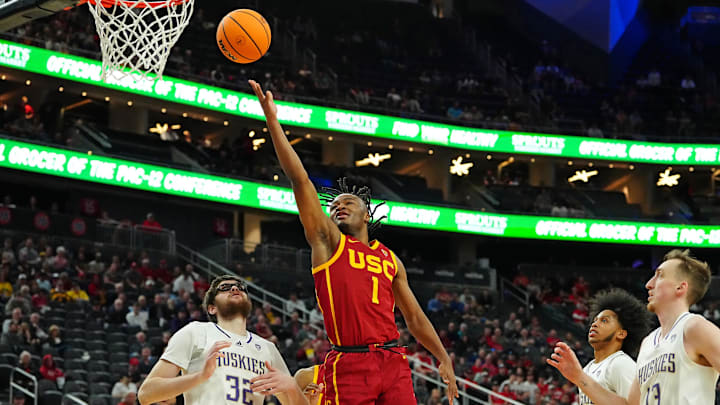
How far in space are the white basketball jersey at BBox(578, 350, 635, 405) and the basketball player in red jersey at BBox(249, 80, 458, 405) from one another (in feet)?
4.13

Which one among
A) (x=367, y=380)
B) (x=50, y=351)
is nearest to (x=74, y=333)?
(x=50, y=351)

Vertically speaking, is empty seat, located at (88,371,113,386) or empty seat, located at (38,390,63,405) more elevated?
empty seat, located at (88,371,113,386)

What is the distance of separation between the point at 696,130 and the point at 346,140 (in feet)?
38.1

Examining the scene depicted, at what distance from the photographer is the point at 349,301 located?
5.99 m

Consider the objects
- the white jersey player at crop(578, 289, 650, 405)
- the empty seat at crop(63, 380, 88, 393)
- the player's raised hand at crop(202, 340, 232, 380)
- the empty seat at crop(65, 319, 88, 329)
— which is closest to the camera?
the player's raised hand at crop(202, 340, 232, 380)

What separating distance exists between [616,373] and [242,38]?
356 centimetres

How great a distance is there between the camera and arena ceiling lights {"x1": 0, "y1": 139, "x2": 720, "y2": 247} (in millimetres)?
24375

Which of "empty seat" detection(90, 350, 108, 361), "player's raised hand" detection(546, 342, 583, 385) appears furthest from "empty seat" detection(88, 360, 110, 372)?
"player's raised hand" detection(546, 342, 583, 385)

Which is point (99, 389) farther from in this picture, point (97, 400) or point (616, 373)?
point (616, 373)

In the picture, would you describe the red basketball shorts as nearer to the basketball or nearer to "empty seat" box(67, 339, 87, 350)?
the basketball

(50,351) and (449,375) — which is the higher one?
(50,351)

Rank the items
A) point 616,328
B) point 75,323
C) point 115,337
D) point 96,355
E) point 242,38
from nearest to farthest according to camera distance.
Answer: point 616,328
point 242,38
point 96,355
point 115,337
point 75,323

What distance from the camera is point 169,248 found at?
78.9 feet

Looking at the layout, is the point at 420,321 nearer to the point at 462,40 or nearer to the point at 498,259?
the point at 498,259
